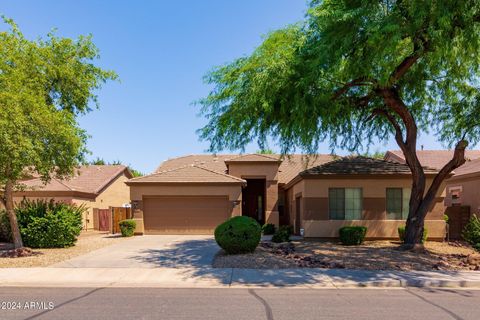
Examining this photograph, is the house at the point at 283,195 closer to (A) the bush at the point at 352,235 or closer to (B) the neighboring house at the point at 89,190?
(A) the bush at the point at 352,235

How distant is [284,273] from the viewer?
11.7m

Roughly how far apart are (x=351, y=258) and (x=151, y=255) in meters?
7.26

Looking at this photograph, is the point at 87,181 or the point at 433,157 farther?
the point at 433,157

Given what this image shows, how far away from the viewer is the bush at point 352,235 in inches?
715

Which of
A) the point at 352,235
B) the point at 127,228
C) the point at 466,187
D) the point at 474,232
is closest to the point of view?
the point at 474,232

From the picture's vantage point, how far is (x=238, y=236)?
14141 mm

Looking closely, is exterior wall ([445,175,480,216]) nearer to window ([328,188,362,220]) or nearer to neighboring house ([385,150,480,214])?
neighboring house ([385,150,480,214])

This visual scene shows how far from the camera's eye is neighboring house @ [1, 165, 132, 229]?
2572 centimetres

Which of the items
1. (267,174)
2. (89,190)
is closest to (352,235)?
(267,174)

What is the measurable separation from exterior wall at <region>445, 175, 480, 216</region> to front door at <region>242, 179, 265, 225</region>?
486 inches

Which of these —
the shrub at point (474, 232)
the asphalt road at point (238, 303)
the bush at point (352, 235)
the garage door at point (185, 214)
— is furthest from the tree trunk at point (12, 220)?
the shrub at point (474, 232)

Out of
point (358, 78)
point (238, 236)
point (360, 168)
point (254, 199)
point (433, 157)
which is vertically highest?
point (358, 78)

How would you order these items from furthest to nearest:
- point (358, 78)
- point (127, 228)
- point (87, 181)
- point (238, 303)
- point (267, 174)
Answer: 1. point (87, 181)
2. point (267, 174)
3. point (127, 228)
4. point (358, 78)
5. point (238, 303)

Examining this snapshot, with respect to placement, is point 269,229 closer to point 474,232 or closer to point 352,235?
point 352,235
